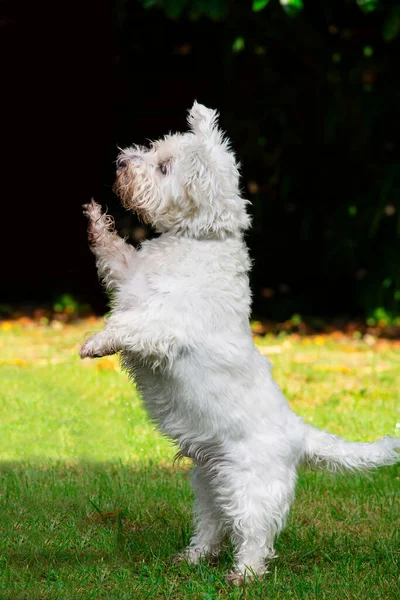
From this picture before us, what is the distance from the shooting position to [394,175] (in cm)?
1216

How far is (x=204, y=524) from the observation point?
180 inches

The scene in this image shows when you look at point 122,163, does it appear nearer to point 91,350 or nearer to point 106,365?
point 91,350

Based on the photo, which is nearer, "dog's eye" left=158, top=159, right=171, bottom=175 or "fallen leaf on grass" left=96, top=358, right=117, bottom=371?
"dog's eye" left=158, top=159, right=171, bottom=175

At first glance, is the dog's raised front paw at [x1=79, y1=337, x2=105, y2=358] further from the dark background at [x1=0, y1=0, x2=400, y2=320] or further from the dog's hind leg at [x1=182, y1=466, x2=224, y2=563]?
the dark background at [x1=0, y1=0, x2=400, y2=320]

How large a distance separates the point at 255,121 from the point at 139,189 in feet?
29.2

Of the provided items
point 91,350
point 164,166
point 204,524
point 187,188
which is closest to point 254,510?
point 204,524

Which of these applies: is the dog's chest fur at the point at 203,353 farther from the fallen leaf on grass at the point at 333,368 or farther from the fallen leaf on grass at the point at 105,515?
the fallen leaf on grass at the point at 333,368

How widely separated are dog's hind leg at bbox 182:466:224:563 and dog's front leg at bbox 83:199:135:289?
999 millimetres

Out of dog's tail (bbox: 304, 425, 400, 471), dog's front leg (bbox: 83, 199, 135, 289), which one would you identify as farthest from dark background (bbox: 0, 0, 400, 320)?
dog's tail (bbox: 304, 425, 400, 471)

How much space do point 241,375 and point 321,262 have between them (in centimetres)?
966

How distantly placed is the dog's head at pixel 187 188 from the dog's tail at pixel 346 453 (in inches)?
41.8

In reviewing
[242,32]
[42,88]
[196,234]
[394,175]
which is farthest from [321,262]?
[196,234]

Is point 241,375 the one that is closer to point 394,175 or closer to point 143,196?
point 143,196

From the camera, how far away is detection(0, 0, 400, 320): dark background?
1241cm
